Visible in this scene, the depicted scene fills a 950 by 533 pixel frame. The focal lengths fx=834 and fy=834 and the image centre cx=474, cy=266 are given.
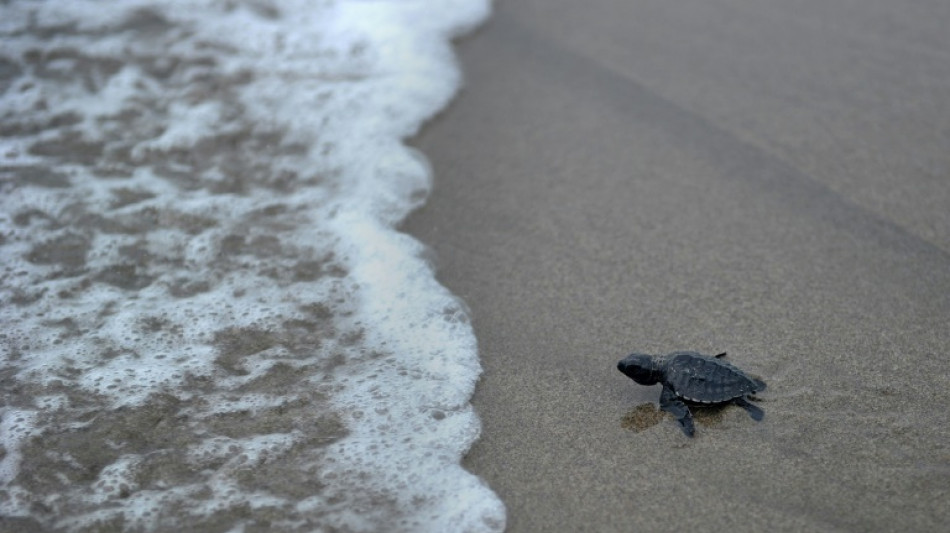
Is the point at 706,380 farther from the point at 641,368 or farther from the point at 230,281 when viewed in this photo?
the point at 230,281

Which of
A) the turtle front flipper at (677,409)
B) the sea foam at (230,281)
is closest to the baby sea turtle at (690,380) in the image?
the turtle front flipper at (677,409)

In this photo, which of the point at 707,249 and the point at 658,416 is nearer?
the point at 658,416

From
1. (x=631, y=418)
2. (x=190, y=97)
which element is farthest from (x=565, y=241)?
(x=190, y=97)

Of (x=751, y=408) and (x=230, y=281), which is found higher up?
(x=751, y=408)

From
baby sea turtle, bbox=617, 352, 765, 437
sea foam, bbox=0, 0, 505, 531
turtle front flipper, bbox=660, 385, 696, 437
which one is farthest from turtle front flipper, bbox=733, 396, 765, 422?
sea foam, bbox=0, 0, 505, 531

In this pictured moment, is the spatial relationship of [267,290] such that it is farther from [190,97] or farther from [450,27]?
[450,27]

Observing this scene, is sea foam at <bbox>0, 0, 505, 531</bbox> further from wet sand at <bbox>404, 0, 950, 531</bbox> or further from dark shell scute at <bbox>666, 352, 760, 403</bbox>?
dark shell scute at <bbox>666, 352, 760, 403</bbox>

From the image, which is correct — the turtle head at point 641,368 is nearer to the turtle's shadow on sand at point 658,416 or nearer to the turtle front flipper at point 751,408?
the turtle's shadow on sand at point 658,416

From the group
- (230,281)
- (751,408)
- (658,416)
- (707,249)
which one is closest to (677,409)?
(658,416)
